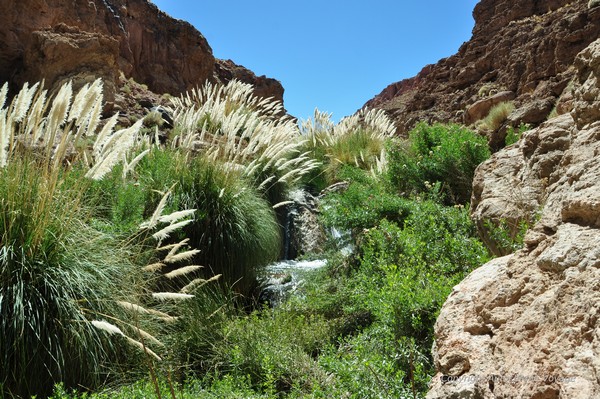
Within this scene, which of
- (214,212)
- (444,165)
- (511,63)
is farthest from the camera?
(511,63)

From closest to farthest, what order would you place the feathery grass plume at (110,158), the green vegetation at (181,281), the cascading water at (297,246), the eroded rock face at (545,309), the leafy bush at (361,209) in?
the eroded rock face at (545,309) → the green vegetation at (181,281) → the feathery grass plume at (110,158) → the leafy bush at (361,209) → the cascading water at (297,246)

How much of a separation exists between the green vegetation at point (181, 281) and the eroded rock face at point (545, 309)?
246mm

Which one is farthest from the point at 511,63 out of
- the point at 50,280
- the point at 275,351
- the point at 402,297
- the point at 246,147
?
the point at 50,280

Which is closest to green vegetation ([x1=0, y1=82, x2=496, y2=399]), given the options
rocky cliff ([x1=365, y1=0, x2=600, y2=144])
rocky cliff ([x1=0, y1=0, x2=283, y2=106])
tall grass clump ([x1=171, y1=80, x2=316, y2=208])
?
tall grass clump ([x1=171, y1=80, x2=316, y2=208])

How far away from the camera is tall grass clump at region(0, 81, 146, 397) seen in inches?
122

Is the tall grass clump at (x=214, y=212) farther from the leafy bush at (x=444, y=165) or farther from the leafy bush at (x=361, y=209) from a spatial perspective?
the leafy bush at (x=444, y=165)

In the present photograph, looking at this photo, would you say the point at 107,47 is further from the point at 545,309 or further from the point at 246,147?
the point at 545,309

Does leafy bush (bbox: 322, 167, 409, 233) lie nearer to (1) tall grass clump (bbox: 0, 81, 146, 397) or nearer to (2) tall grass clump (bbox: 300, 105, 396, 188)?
(2) tall grass clump (bbox: 300, 105, 396, 188)

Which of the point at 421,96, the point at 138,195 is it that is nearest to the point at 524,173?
the point at 138,195

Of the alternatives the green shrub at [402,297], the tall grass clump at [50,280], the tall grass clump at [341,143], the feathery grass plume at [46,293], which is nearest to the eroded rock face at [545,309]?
the green shrub at [402,297]

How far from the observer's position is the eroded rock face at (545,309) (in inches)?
57.6

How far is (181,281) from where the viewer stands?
4652 mm

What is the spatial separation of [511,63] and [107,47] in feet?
44.1

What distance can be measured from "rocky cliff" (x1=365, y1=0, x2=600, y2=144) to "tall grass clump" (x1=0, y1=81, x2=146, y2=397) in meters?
5.60
